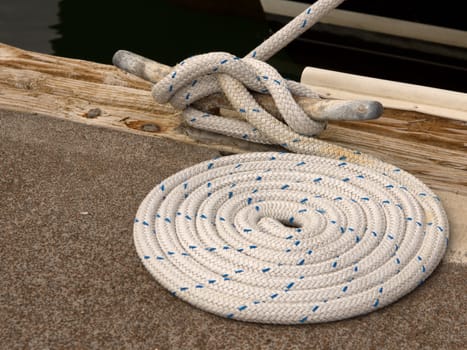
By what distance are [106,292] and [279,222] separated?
1.68 ft

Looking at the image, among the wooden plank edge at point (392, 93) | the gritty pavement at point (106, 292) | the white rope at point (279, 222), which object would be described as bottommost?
the gritty pavement at point (106, 292)

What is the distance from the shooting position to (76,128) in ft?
7.88

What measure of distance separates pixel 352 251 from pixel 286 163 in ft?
1.51

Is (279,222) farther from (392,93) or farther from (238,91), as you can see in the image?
(392,93)

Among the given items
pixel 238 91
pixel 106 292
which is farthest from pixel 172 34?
pixel 106 292

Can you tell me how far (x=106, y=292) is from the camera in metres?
1.65

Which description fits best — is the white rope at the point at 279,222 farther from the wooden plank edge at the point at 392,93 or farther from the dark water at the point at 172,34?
the dark water at the point at 172,34

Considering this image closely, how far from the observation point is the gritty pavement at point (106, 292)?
152 cm

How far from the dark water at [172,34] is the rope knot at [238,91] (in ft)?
7.24

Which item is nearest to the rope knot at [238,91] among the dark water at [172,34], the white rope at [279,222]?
the white rope at [279,222]

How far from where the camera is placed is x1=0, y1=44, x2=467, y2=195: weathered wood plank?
2.11 meters

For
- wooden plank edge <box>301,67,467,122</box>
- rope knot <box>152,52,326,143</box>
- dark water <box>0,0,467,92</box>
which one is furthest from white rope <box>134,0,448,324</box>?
dark water <box>0,0,467,92</box>

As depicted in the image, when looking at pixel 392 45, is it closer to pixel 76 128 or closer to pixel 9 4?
pixel 76 128

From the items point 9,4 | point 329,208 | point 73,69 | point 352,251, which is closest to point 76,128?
point 73,69
